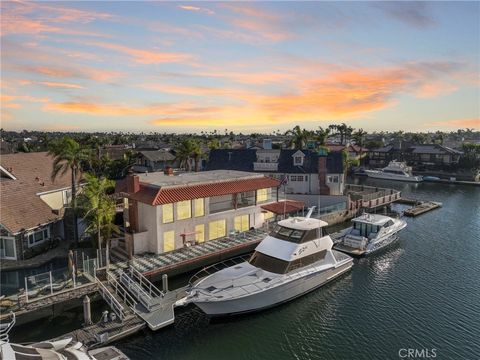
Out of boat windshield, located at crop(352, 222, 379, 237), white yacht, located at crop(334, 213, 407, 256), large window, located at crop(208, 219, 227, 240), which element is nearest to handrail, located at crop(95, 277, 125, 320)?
large window, located at crop(208, 219, 227, 240)

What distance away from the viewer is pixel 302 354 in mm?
19312

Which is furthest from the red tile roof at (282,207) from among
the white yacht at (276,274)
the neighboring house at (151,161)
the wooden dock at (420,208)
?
the neighboring house at (151,161)

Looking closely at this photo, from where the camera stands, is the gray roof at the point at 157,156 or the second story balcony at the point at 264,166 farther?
the gray roof at the point at 157,156

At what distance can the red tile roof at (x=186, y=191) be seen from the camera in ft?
93.7

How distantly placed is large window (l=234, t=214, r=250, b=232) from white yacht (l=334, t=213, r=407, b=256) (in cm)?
928

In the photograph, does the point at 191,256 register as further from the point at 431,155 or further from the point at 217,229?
the point at 431,155

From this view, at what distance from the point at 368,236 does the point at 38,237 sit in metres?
31.3

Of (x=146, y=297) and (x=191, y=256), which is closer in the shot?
(x=146, y=297)

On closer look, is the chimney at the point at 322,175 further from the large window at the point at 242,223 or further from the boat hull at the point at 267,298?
the boat hull at the point at 267,298

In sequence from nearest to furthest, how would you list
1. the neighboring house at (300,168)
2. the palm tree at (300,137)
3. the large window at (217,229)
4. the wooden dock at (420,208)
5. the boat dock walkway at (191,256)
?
the boat dock walkway at (191,256) < the large window at (217,229) < the wooden dock at (420,208) < the neighboring house at (300,168) < the palm tree at (300,137)

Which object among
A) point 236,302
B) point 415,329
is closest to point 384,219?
point 415,329

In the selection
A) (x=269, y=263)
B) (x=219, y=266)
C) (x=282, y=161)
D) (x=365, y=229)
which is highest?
(x=282, y=161)

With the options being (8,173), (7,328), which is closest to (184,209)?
(7,328)

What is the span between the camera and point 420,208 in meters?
54.5
